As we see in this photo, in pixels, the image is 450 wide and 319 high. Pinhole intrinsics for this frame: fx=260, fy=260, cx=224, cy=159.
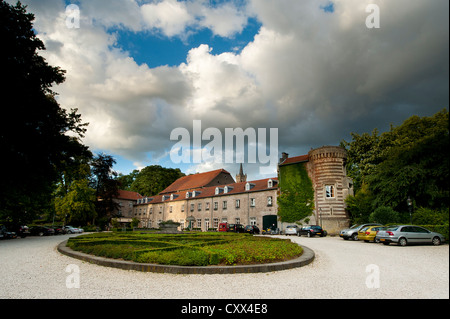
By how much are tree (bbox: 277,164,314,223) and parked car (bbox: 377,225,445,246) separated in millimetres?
18879

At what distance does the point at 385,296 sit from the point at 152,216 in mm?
60193

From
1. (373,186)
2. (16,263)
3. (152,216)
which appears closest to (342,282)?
(16,263)

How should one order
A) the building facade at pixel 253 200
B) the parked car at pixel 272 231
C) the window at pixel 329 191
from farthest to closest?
1. the parked car at pixel 272 231
2. the window at pixel 329 191
3. the building facade at pixel 253 200

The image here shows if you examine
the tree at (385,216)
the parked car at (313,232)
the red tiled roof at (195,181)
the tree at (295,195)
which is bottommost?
the parked car at (313,232)

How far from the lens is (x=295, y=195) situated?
37.4 m

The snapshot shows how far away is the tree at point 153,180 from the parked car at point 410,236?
68.0 m

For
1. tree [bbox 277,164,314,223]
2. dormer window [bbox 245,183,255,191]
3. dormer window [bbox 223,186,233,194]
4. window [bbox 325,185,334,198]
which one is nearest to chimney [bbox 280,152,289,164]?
tree [bbox 277,164,314,223]

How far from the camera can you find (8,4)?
18.0 metres

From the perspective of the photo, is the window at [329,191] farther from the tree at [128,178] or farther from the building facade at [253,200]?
the tree at [128,178]

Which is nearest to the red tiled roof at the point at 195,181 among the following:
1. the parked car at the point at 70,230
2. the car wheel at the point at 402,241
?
the parked car at the point at 70,230

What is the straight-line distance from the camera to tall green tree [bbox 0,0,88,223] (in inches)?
647

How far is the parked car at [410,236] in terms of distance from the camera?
16844mm

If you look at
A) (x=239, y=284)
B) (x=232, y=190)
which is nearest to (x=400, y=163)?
(x=239, y=284)
